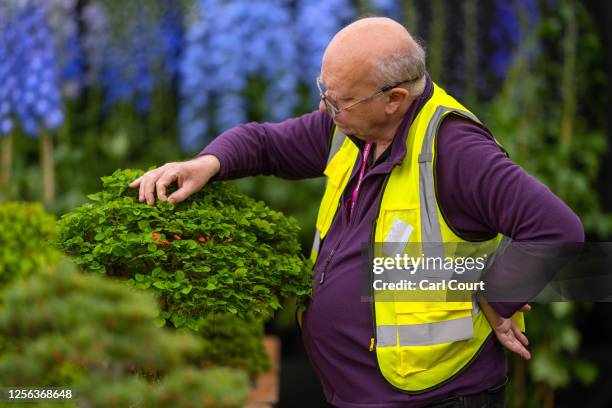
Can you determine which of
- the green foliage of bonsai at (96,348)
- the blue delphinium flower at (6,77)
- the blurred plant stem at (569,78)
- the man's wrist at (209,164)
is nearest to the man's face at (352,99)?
the man's wrist at (209,164)

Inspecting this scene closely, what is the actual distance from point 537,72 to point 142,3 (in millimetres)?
2510

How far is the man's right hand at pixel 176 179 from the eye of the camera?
255 cm

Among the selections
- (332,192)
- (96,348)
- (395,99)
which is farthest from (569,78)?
(96,348)

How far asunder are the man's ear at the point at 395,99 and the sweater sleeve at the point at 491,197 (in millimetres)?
128

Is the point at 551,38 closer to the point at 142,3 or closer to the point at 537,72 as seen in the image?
the point at 537,72

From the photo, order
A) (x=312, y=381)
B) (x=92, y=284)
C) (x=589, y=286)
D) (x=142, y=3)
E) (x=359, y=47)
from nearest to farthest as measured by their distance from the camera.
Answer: (x=92, y=284) < (x=359, y=47) < (x=589, y=286) < (x=312, y=381) < (x=142, y=3)

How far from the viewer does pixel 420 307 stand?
2375 mm

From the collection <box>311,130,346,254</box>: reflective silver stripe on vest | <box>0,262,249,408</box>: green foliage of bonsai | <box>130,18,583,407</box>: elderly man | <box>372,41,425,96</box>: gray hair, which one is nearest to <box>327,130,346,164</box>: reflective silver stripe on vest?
<box>311,130,346,254</box>: reflective silver stripe on vest

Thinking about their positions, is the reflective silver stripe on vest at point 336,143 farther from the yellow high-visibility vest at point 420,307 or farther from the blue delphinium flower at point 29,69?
the blue delphinium flower at point 29,69

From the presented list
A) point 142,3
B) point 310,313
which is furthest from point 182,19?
point 310,313

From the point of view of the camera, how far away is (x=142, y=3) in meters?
5.78

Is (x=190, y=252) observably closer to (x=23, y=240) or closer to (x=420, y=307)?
(x=420, y=307)

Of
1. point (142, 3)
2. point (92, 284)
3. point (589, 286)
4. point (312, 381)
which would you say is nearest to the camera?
point (92, 284)

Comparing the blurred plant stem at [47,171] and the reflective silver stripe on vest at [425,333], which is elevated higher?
the blurred plant stem at [47,171]
